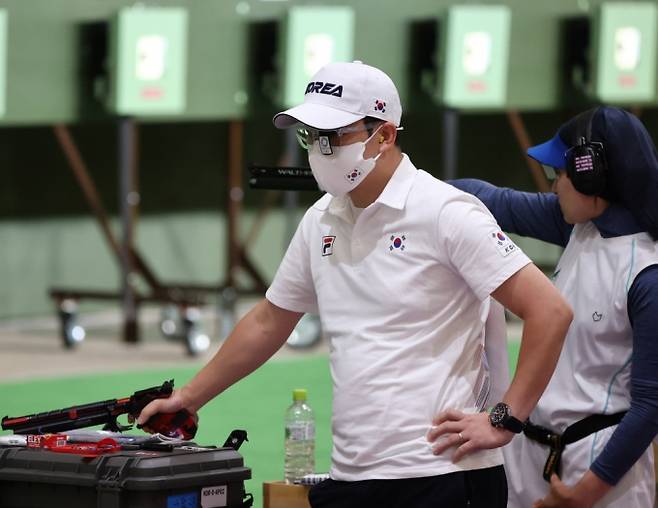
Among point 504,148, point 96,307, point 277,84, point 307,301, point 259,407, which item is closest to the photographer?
point 307,301

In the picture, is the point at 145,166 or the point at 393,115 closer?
the point at 393,115

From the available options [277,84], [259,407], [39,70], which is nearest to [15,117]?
[39,70]

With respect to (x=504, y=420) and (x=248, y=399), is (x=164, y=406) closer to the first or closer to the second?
(x=504, y=420)

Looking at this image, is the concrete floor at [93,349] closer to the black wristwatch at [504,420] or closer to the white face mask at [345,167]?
the white face mask at [345,167]

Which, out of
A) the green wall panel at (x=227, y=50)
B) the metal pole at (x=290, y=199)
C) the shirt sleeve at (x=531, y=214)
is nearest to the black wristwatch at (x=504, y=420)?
the shirt sleeve at (x=531, y=214)

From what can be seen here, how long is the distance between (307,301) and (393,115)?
50 centimetres

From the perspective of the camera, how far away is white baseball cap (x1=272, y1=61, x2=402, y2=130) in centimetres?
304

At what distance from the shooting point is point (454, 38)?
11477 millimetres

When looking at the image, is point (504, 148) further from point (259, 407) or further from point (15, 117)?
point (259, 407)

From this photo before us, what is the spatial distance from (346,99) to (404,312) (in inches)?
18.3

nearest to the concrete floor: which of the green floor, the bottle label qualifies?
the green floor

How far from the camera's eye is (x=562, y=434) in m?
3.49

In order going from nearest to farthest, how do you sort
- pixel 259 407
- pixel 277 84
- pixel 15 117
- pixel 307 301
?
pixel 307 301, pixel 259 407, pixel 15 117, pixel 277 84

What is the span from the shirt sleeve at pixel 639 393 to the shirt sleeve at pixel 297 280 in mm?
739
